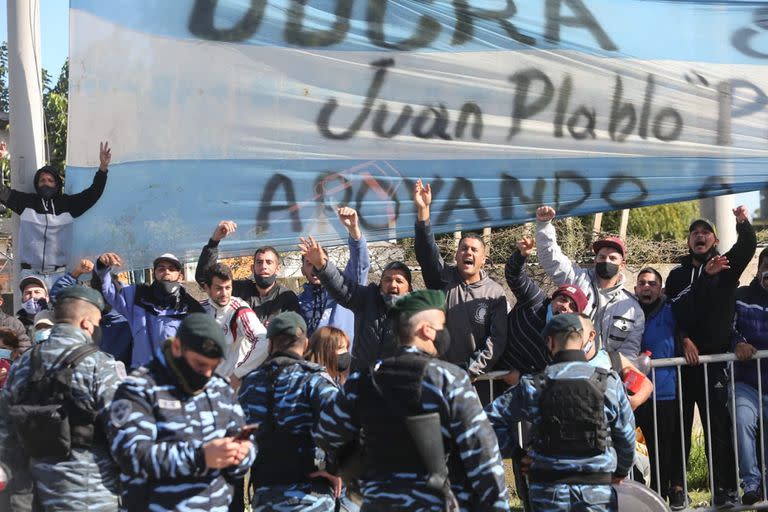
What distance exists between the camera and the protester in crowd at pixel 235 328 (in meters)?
6.35

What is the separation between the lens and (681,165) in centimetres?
688

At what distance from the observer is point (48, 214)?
22.1 ft

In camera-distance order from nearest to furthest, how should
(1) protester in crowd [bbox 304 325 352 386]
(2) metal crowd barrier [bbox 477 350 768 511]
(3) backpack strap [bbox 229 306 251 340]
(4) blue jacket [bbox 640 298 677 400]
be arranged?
(1) protester in crowd [bbox 304 325 352 386]
(3) backpack strap [bbox 229 306 251 340]
(2) metal crowd barrier [bbox 477 350 768 511]
(4) blue jacket [bbox 640 298 677 400]

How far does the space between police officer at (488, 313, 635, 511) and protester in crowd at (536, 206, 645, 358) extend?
1554 mm

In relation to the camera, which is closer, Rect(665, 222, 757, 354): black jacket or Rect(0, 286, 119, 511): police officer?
Rect(0, 286, 119, 511): police officer

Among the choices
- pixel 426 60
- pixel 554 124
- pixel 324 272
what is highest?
pixel 426 60

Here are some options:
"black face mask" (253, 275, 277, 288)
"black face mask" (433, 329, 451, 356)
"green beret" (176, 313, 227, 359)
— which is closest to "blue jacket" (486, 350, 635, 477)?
"black face mask" (433, 329, 451, 356)

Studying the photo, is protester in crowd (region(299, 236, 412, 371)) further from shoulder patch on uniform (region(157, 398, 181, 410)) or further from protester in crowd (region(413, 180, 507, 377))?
shoulder patch on uniform (region(157, 398, 181, 410))

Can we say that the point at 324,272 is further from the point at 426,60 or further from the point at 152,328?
the point at 426,60

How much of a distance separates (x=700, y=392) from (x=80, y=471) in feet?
13.2

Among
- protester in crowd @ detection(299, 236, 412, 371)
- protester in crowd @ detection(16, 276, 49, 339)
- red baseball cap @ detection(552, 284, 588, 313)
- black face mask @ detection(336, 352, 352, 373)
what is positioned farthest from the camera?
protester in crowd @ detection(16, 276, 49, 339)

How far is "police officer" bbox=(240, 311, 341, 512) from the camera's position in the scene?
4789 millimetres

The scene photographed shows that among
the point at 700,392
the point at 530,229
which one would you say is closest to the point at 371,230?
the point at 700,392

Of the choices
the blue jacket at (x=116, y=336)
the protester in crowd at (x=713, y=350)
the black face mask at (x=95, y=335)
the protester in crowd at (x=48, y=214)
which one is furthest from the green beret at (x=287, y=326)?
the protester in crowd at (x=713, y=350)
